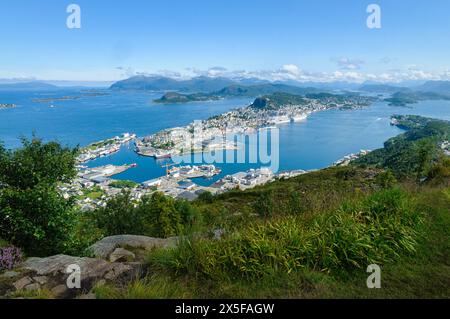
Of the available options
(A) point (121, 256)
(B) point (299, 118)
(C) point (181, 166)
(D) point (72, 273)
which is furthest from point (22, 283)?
(B) point (299, 118)

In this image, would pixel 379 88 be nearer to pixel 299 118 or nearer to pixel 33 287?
pixel 299 118

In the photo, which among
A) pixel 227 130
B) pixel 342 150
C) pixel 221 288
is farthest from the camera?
pixel 227 130

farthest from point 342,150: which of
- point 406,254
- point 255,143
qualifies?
point 406,254

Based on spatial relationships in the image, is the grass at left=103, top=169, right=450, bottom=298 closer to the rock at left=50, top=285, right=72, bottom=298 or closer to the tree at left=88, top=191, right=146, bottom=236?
the rock at left=50, top=285, right=72, bottom=298

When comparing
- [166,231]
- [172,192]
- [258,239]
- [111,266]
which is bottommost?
[172,192]

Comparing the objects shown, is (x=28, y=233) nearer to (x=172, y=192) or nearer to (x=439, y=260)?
(x=439, y=260)

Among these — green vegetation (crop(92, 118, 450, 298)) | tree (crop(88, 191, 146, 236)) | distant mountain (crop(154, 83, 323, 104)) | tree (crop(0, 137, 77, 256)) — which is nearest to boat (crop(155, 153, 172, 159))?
tree (crop(88, 191, 146, 236))
